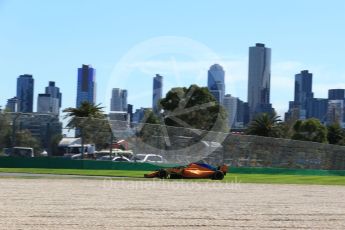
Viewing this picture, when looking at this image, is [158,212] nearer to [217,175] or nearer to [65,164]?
[217,175]

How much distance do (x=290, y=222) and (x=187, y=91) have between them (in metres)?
→ 75.1

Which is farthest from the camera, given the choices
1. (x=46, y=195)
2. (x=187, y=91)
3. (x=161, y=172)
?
(x=187, y=91)

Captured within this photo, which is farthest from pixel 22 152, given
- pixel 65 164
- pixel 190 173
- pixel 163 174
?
pixel 190 173

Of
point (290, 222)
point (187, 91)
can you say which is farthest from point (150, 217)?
point (187, 91)

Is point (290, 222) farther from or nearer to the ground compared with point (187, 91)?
nearer to the ground

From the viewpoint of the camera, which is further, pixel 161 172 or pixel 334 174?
pixel 334 174

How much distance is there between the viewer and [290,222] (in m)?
12.7

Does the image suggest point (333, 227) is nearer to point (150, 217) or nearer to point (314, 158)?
point (150, 217)

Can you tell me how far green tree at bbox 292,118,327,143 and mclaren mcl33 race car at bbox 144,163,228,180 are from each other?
70.0 metres

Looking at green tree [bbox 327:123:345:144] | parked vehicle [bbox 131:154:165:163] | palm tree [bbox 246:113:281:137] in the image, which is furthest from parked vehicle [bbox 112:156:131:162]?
green tree [bbox 327:123:345:144]

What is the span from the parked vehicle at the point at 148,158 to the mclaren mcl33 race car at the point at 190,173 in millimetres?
13383

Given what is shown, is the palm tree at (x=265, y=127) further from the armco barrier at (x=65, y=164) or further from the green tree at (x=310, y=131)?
the armco barrier at (x=65, y=164)

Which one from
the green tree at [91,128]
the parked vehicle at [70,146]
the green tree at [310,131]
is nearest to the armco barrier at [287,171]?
the green tree at [91,128]

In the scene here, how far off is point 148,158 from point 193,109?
1417 inches
